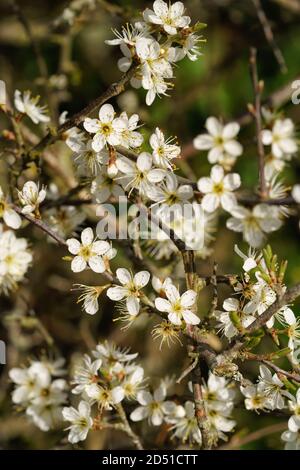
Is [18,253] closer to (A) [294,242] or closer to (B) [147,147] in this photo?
(B) [147,147]

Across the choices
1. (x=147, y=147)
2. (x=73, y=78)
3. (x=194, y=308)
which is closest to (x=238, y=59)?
(x=73, y=78)

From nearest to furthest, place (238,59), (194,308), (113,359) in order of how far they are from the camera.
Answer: (194,308) < (113,359) < (238,59)

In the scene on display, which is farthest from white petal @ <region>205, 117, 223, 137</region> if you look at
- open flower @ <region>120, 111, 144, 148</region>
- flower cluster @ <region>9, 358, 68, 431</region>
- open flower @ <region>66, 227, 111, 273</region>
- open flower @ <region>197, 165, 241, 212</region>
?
flower cluster @ <region>9, 358, 68, 431</region>

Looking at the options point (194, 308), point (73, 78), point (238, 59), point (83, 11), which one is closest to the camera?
point (194, 308)

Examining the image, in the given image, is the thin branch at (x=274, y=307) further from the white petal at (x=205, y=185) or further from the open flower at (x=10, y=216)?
the open flower at (x=10, y=216)

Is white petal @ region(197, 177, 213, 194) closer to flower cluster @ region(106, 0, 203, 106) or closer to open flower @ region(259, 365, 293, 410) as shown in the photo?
flower cluster @ region(106, 0, 203, 106)

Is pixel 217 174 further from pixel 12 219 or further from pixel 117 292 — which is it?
pixel 12 219
